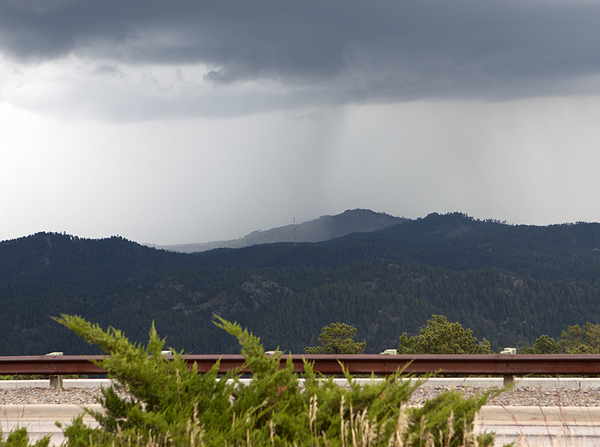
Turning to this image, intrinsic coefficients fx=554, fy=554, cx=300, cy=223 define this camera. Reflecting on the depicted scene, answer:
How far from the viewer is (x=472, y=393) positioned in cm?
696

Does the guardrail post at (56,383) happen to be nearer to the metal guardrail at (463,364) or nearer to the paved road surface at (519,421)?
the metal guardrail at (463,364)

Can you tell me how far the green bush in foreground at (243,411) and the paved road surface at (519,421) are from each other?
83.7 inches

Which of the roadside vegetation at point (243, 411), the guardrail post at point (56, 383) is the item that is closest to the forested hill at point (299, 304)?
the guardrail post at point (56, 383)

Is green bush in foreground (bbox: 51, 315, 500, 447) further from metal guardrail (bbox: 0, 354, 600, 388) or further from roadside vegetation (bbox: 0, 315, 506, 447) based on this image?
metal guardrail (bbox: 0, 354, 600, 388)

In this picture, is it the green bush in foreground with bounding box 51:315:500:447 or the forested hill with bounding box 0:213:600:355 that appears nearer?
the green bush in foreground with bounding box 51:315:500:447

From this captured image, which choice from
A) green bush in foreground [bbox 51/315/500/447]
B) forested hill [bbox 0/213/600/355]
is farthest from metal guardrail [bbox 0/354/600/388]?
forested hill [bbox 0/213/600/355]

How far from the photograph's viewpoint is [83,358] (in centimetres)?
740

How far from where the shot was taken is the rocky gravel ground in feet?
21.5

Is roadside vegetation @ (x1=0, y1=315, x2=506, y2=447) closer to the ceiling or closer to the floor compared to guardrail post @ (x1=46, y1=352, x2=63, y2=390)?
closer to the ceiling

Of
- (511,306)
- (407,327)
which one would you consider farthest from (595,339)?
(511,306)

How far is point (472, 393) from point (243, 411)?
449cm

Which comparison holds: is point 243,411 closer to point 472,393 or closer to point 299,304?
point 472,393

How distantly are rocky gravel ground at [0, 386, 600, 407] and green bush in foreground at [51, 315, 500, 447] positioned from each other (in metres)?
3.02

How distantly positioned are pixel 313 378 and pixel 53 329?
419 ft
